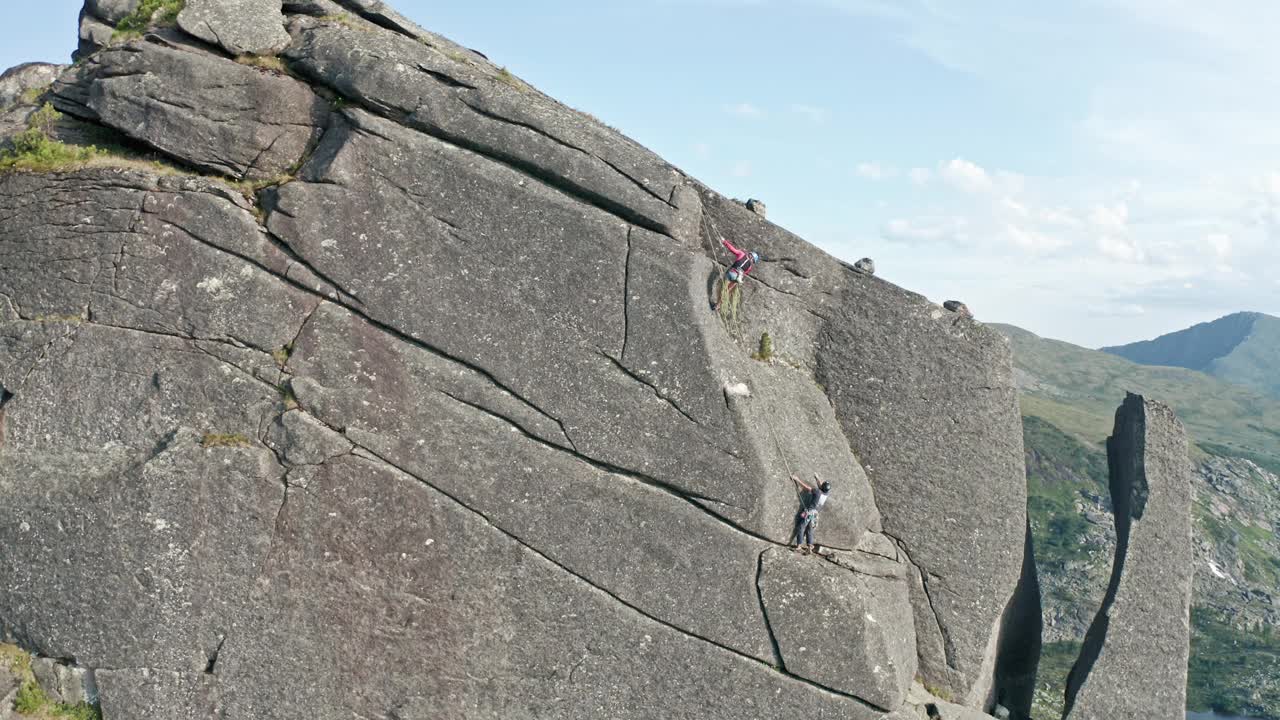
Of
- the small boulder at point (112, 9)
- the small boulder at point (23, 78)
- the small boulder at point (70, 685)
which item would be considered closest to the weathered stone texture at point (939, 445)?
the small boulder at point (70, 685)

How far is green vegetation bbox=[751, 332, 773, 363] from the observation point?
19906mm

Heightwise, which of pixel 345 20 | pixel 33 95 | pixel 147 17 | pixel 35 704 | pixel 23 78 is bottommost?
pixel 35 704

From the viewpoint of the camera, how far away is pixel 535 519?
658 inches

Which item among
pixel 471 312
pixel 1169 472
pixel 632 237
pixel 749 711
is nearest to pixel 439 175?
pixel 471 312

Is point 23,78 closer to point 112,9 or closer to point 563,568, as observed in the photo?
point 112,9

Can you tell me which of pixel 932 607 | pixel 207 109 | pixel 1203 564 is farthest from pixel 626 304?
pixel 1203 564

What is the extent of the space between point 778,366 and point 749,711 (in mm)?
7213

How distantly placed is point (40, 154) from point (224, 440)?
7.17m

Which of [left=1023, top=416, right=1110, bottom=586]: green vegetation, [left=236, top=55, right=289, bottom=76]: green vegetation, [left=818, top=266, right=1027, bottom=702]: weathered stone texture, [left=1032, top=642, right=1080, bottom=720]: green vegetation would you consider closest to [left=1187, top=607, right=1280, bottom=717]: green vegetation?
[left=1032, top=642, right=1080, bottom=720]: green vegetation

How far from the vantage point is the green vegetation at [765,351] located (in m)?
19.9

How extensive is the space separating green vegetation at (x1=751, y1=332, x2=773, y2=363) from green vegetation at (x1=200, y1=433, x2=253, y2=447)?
33.8ft

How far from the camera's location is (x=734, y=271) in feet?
61.9

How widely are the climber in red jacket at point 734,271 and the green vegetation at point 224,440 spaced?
9240 mm

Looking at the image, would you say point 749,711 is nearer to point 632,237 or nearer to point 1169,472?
point 632,237
